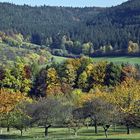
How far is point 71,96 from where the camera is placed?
423 feet

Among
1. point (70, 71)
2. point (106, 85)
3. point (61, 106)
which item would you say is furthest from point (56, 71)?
point (61, 106)

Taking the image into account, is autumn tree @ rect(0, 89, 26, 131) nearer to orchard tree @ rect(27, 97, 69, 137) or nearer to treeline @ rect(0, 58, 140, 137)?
treeline @ rect(0, 58, 140, 137)

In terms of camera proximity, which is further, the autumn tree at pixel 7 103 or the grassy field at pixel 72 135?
the autumn tree at pixel 7 103

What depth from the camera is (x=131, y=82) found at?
133125mm

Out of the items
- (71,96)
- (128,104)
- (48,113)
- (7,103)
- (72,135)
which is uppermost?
(71,96)

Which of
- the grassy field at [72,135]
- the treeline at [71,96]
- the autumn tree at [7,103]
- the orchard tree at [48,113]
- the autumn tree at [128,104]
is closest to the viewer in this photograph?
the grassy field at [72,135]

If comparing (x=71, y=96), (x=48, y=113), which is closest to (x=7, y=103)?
(x=71, y=96)

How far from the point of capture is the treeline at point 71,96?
9688 centimetres

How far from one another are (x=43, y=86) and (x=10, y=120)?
157 ft

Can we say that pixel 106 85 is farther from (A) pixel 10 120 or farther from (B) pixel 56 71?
(A) pixel 10 120

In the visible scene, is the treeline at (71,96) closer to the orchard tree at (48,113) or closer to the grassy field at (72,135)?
the orchard tree at (48,113)

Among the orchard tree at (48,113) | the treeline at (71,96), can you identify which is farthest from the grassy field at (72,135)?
the orchard tree at (48,113)

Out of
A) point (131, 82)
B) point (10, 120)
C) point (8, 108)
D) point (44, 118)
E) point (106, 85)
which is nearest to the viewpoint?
point (44, 118)

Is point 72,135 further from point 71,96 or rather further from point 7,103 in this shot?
point 71,96
